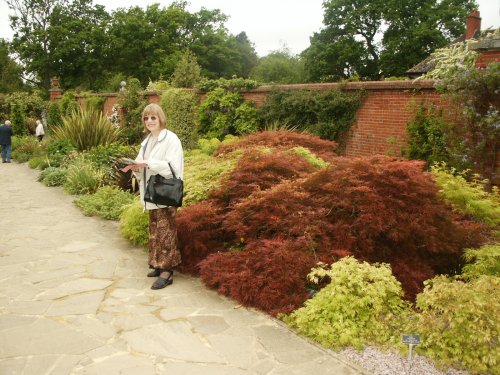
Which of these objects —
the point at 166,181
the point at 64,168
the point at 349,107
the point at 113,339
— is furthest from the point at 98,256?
the point at 64,168

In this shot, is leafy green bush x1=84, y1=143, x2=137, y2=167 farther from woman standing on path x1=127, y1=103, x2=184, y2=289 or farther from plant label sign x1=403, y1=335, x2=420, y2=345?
plant label sign x1=403, y1=335, x2=420, y2=345

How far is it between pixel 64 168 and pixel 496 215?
33.0ft

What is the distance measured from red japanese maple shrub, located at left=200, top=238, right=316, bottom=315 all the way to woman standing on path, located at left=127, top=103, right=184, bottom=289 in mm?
556

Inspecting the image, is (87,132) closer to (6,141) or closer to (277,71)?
(6,141)

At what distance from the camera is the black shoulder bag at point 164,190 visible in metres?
4.47

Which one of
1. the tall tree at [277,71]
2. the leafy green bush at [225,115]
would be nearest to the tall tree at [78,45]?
the tall tree at [277,71]

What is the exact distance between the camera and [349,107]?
9.14m

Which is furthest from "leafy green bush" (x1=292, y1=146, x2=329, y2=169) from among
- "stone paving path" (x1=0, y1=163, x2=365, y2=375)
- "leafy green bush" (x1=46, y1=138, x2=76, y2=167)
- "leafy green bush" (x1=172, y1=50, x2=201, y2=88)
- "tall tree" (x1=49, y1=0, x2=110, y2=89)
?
"tall tree" (x1=49, y1=0, x2=110, y2=89)

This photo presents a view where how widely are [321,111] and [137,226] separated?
16.3ft

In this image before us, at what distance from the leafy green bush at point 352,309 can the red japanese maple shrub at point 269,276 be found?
20cm

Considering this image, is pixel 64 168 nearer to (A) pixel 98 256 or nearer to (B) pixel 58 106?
(A) pixel 98 256

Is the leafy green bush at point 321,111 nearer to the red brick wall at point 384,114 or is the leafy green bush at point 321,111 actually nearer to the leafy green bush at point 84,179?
the red brick wall at point 384,114

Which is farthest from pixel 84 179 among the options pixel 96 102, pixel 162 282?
pixel 96 102

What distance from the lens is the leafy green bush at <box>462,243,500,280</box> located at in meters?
4.17
